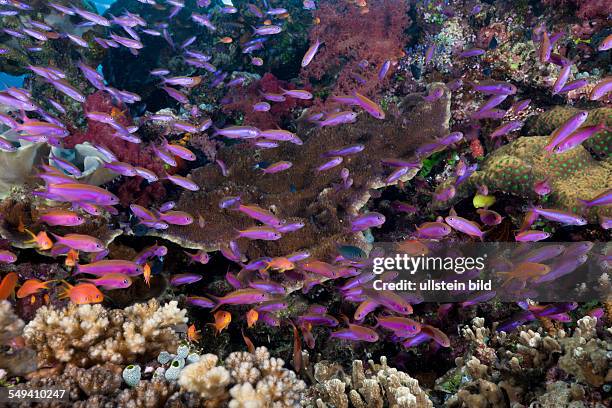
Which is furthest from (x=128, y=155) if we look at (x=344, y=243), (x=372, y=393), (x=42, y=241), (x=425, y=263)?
(x=372, y=393)

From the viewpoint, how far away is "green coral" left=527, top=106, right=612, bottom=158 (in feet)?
16.9

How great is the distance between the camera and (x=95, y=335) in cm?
324

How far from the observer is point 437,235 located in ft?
14.4

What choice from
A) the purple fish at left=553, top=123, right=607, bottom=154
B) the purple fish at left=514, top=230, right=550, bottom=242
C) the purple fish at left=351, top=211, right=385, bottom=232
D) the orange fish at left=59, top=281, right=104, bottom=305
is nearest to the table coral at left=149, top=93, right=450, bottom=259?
the purple fish at left=351, top=211, right=385, bottom=232

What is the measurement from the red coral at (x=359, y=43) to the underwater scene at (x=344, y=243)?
13cm

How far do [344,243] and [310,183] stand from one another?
1.33 m

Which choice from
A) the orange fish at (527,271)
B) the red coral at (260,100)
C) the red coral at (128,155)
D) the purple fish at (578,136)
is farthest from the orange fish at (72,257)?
the purple fish at (578,136)

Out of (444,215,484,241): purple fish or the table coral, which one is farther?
the table coral

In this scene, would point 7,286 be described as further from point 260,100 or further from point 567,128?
point 260,100

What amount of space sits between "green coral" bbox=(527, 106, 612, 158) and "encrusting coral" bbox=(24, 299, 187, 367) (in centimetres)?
586

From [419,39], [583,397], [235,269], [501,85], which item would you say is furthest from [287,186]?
[419,39]

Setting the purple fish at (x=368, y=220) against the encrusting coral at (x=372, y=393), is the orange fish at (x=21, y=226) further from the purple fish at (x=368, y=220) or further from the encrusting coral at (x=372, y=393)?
the purple fish at (x=368, y=220)

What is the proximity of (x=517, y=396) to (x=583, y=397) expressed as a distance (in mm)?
565

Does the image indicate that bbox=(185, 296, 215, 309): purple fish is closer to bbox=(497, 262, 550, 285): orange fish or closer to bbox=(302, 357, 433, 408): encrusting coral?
bbox=(302, 357, 433, 408): encrusting coral
